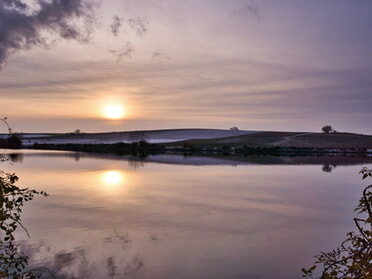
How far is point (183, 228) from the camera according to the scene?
9602mm

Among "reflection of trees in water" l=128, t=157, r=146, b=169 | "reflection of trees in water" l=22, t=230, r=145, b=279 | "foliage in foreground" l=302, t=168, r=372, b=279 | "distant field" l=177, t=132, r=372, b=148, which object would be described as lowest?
"reflection of trees in water" l=22, t=230, r=145, b=279

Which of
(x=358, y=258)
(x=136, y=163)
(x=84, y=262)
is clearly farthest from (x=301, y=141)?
(x=358, y=258)

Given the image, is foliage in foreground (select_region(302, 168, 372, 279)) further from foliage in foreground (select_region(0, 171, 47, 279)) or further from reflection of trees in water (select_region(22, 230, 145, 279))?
reflection of trees in water (select_region(22, 230, 145, 279))

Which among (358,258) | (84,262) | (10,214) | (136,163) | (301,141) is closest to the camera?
(358,258)

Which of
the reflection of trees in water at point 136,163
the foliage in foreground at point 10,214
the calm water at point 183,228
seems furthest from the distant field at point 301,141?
the foliage in foreground at point 10,214

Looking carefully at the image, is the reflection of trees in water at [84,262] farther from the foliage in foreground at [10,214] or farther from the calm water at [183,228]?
the foliage in foreground at [10,214]

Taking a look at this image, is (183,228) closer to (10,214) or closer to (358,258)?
(10,214)

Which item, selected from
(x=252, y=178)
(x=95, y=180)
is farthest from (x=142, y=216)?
(x=252, y=178)

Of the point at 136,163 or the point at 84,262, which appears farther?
the point at 136,163

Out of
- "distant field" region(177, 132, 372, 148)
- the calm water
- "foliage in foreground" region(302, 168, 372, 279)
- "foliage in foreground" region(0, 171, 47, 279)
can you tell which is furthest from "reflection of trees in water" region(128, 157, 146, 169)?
"distant field" region(177, 132, 372, 148)

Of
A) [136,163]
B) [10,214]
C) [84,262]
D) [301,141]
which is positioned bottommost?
[84,262]

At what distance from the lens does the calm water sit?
269 inches

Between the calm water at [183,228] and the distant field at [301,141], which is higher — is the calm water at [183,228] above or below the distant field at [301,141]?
below

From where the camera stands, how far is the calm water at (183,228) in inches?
269
